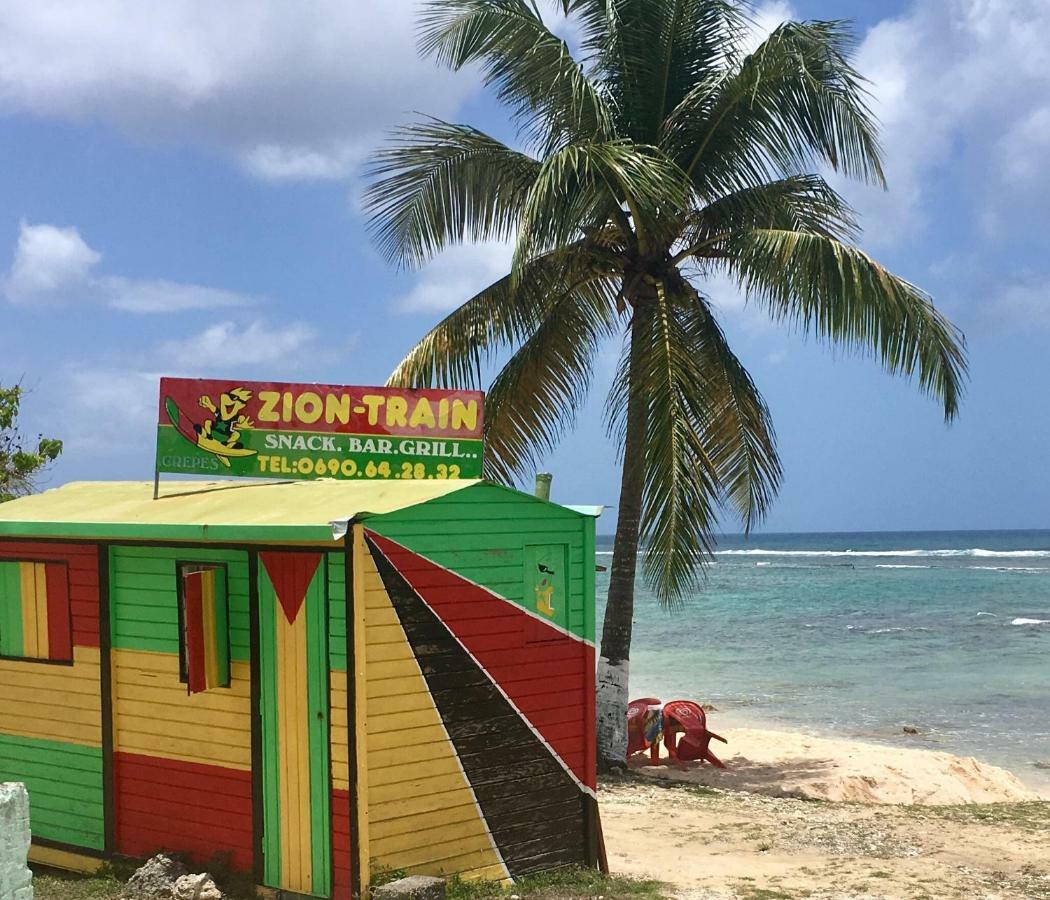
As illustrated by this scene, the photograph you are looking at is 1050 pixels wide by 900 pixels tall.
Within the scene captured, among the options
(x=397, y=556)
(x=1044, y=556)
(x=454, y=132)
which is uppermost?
(x=454, y=132)

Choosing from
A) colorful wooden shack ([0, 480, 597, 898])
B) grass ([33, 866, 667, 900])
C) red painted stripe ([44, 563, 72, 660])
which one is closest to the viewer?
colorful wooden shack ([0, 480, 597, 898])

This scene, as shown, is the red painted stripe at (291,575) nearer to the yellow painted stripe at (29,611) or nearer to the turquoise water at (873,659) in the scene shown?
the yellow painted stripe at (29,611)

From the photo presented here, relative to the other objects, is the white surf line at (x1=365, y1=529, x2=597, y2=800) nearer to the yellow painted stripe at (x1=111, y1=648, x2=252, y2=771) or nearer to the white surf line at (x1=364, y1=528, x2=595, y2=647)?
the white surf line at (x1=364, y1=528, x2=595, y2=647)

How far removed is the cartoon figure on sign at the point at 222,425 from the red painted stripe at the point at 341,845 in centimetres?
291

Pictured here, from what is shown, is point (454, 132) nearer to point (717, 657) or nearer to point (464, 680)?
point (464, 680)

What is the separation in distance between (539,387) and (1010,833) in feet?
23.4

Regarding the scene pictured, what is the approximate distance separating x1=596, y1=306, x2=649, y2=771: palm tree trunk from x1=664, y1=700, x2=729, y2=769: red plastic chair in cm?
108

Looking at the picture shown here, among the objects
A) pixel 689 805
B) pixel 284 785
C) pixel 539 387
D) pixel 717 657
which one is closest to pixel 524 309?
pixel 539 387

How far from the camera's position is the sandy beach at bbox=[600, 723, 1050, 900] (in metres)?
9.00

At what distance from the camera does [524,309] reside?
47.7 ft

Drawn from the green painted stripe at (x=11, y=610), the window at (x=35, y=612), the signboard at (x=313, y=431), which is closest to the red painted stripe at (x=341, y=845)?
the signboard at (x=313, y=431)

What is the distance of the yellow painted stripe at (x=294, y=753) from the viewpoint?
299 inches

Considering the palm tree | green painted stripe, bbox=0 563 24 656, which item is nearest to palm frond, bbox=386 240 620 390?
the palm tree

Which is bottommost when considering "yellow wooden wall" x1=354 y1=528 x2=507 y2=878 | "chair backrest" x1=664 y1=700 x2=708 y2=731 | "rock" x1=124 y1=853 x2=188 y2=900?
"chair backrest" x1=664 y1=700 x2=708 y2=731
